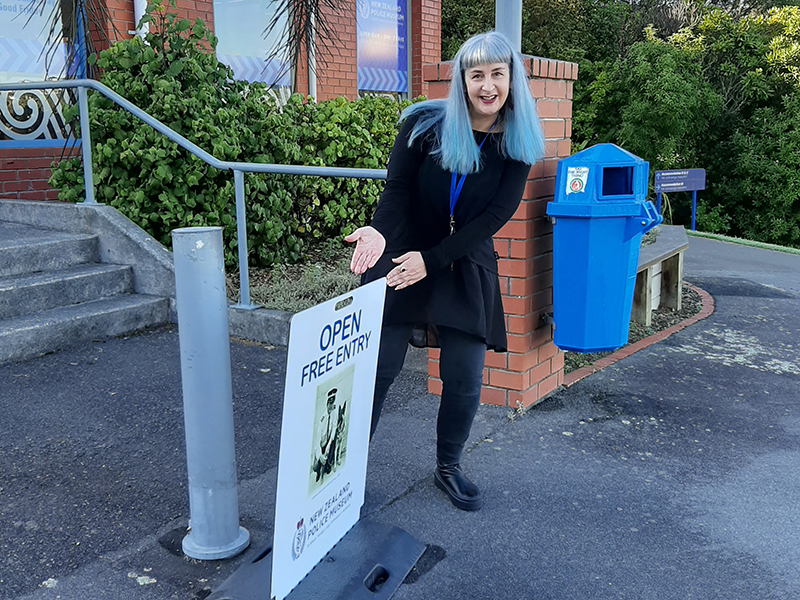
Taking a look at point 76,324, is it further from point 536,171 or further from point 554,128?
point 554,128

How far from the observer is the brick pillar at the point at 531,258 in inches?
155

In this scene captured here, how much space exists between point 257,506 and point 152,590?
2.05ft

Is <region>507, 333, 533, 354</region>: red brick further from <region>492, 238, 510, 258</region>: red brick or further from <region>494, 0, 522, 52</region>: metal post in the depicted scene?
<region>494, 0, 522, 52</region>: metal post

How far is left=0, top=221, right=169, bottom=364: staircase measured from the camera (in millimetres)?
4773

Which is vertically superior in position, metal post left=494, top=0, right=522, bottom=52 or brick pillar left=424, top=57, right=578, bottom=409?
metal post left=494, top=0, right=522, bottom=52

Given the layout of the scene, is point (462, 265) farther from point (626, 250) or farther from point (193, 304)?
point (626, 250)

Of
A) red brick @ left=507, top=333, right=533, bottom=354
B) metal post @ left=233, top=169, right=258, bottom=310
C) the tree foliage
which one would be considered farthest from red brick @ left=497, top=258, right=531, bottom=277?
the tree foliage

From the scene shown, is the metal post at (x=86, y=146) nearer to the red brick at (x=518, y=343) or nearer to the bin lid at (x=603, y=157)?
the red brick at (x=518, y=343)

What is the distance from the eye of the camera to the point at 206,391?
2.53 metres

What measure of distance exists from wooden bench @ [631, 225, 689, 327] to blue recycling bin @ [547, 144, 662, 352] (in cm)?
190

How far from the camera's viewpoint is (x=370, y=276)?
115 inches

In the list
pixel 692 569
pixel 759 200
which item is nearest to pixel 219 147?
pixel 692 569

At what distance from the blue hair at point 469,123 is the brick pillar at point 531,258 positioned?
1.02m

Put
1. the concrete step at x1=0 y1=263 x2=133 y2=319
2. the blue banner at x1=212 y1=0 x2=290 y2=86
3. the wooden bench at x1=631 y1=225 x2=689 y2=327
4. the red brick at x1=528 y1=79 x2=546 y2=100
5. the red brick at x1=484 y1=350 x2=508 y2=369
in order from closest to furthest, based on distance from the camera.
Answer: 1. the red brick at x1=528 y1=79 x2=546 y2=100
2. the red brick at x1=484 y1=350 x2=508 y2=369
3. the concrete step at x1=0 y1=263 x2=133 y2=319
4. the wooden bench at x1=631 y1=225 x2=689 y2=327
5. the blue banner at x1=212 y1=0 x2=290 y2=86
